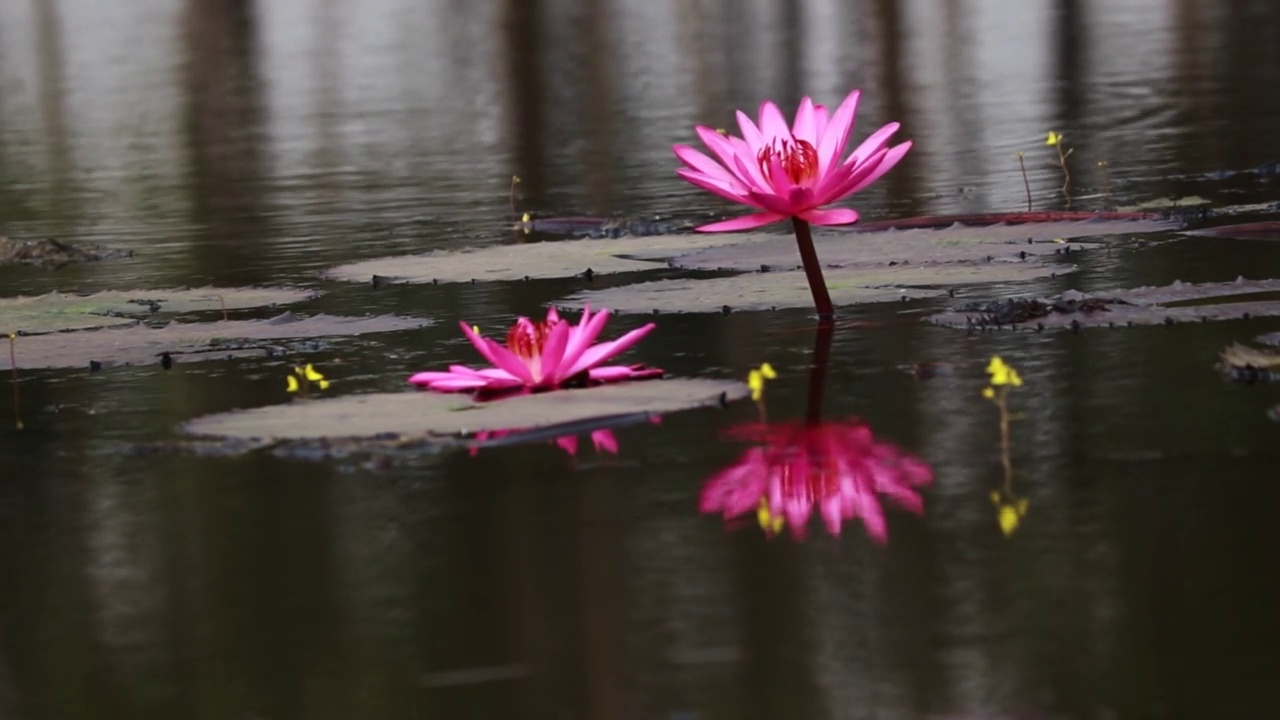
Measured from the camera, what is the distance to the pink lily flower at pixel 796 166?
14.8 feet

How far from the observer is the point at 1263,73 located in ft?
39.4

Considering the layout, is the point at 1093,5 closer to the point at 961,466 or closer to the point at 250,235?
the point at 250,235

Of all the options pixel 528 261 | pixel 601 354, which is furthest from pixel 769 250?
pixel 601 354

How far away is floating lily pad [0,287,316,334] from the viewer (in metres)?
5.26

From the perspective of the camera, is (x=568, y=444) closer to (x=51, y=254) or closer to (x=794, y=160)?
(x=794, y=160)

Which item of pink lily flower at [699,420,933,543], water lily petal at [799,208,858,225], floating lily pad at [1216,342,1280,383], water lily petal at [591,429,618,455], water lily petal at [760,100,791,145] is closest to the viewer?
pink lily flower at [699,420,933,543]

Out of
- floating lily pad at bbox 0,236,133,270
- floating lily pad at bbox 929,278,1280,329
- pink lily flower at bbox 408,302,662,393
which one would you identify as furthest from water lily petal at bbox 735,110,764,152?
floating lily pad at bbox 0,236,133,270

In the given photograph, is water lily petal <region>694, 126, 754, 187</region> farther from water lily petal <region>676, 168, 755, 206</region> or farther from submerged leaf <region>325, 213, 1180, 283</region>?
submerged leaf <region>325, 213, 1180, 283</region>

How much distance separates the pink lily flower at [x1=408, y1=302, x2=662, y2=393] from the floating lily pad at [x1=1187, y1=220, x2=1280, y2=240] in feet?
7.25

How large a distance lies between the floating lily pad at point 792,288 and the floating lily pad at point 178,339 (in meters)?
0.48

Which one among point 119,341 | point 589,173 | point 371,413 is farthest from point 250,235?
point 371,413

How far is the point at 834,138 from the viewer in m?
4.57

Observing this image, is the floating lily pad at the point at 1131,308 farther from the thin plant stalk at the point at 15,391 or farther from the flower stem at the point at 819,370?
the thin plant stalk at the point at 15,391

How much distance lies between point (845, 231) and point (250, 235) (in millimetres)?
2194
